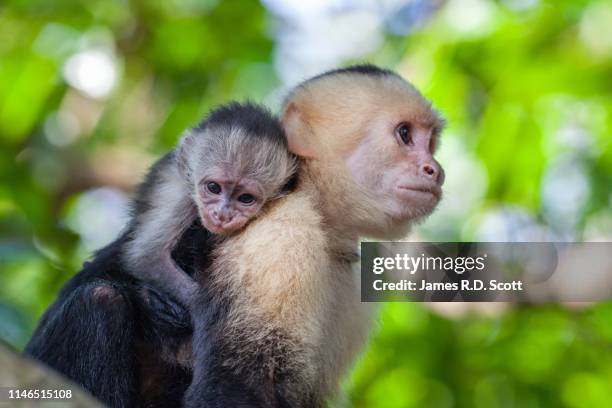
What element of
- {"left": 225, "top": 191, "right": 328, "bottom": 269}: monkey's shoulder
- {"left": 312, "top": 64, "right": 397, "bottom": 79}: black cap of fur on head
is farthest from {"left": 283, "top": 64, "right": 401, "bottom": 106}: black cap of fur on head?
{"left": 225, "top": 191, "right": 328, "bottom": 269}: monkey's shoulder

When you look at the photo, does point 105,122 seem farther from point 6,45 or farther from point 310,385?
point 310,385

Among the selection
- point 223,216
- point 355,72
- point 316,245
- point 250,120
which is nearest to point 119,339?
point 223,216

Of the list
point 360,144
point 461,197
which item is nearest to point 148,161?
point 461,197

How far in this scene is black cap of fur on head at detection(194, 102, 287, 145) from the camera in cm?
248

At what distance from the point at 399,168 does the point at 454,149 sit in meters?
1.56

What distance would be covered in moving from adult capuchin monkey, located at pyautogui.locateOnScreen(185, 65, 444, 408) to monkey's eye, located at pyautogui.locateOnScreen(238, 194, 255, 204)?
9 centimetres

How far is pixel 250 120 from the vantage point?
2502mm

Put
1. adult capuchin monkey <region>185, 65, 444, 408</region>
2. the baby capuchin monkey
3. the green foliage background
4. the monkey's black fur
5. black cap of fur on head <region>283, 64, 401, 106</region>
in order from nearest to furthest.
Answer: adult capuchin monkey <region>185, 65, 444, 408</region>, the monkey's black fur, the baby capuchin monkey, black cap of fur on head <region>283, 64, 401, 106</region>, the green foliage background

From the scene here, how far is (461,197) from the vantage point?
13.1 ft

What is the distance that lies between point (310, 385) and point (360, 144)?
0.71m

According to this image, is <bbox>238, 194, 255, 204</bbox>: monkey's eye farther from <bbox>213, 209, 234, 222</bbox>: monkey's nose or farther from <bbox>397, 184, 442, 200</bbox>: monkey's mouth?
<bbox>397, 184, 442, 200</bbox>: monkey's mouth

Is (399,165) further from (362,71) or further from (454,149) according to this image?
A: (454,149)

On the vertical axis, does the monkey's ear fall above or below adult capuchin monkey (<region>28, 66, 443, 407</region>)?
above

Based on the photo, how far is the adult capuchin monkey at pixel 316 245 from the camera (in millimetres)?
2166
